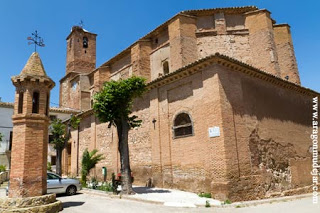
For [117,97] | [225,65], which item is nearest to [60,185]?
[117,97]

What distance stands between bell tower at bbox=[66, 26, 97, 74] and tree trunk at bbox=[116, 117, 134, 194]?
21729 millimetres

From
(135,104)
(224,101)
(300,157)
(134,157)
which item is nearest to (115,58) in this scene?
(135,104)

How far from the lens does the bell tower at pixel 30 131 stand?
24.2 ft

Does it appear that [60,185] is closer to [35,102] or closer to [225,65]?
[35,102]

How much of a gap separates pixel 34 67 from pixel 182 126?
6.61 m

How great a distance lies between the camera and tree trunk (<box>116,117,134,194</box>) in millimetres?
10609

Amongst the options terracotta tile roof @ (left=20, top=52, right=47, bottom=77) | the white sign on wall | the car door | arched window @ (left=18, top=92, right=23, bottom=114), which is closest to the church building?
the white sign on wall

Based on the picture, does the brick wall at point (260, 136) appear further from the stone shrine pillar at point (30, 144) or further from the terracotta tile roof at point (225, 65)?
the stone shrine pillar at point (30, 144)

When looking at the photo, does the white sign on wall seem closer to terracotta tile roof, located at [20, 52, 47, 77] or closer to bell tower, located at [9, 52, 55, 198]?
bell tower, located at [9, 52, 55, 198]

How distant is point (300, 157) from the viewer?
43.8 ft

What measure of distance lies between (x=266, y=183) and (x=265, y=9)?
38.5 feet

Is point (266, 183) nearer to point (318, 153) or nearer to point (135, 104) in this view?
point (318, 153)

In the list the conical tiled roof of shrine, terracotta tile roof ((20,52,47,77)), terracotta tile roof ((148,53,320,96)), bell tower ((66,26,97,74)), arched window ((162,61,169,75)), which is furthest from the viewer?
bell tower ((66,26,97,74))

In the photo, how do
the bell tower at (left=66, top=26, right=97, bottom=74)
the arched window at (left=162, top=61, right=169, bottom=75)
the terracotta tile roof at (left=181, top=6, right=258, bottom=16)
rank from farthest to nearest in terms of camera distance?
the bell tower at (left=66, top=26, right=97, bottom=74), the arched window at (left=162, top=61, right=169, bottom=75), the terracotta tile roof at (left=181, top=6, right=258, bottom=16)
